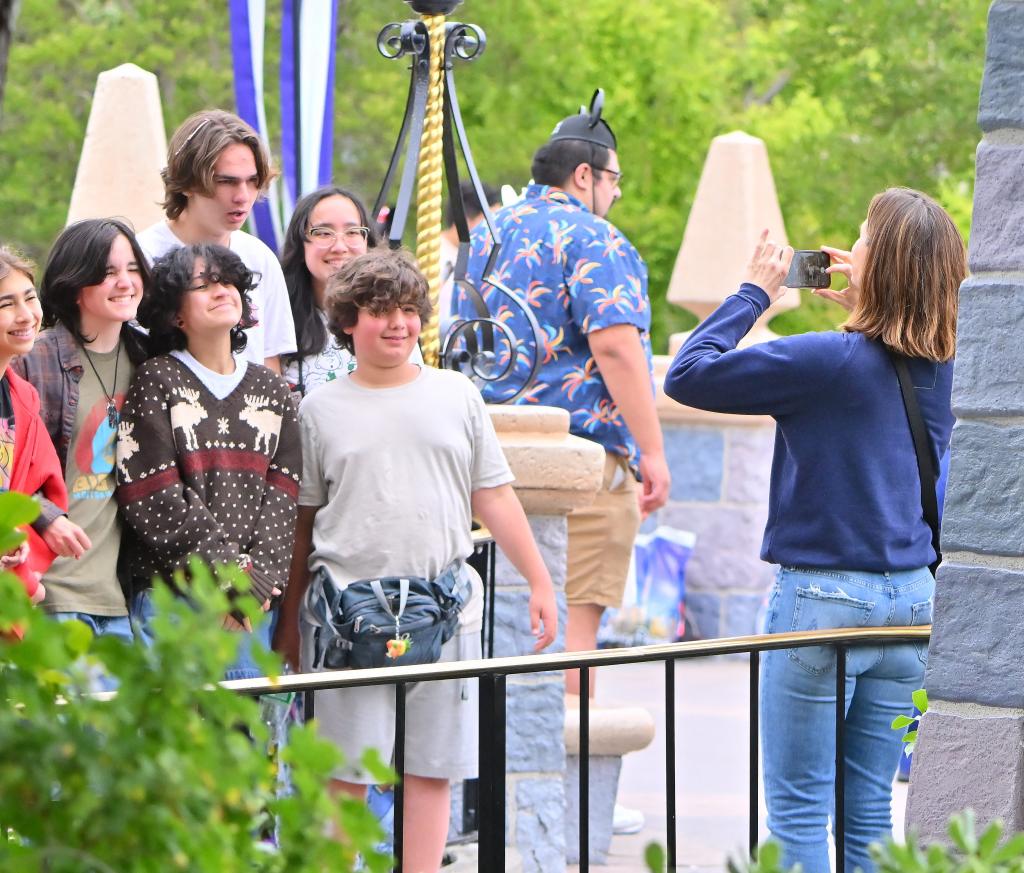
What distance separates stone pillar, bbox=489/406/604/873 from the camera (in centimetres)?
527

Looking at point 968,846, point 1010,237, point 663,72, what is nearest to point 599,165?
point 1010,237

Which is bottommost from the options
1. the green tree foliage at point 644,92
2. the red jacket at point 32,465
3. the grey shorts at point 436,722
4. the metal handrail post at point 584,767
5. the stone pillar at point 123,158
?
the grey shorts at point 436,722

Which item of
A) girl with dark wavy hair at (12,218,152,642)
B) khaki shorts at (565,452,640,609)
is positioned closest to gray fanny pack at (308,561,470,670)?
girl with dark wavy hair at (12,218,152,642)

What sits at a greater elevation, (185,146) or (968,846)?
(185,146)

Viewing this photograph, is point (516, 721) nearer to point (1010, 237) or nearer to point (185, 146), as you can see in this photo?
point (185, 146)

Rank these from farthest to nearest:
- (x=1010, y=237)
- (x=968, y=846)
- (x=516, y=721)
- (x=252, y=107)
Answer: (x=252, y=107) < (x=516, y=721) < (x=1010, y=237) < (x=968, y=846)

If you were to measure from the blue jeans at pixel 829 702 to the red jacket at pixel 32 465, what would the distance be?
151cm

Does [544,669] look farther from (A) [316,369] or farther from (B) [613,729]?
(B) [613,729]

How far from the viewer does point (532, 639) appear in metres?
5.39

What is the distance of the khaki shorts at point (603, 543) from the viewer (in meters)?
6.07

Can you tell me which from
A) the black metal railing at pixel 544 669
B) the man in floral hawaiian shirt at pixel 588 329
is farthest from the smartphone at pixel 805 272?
the man in floral hawaiian shirt at pixel 588 329

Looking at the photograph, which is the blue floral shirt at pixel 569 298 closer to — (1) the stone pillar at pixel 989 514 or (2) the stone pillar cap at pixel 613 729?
(2) the stone pillar cap at pixel 613 729

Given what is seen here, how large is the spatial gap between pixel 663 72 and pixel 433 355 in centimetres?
1040

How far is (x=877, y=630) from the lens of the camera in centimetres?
371
